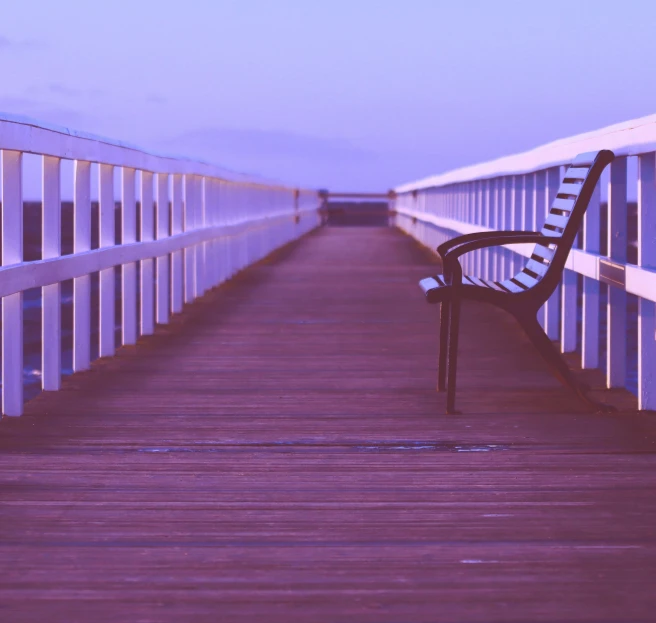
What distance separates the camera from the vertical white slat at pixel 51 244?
5.02 metres

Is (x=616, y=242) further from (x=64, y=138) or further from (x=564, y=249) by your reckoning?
(x=64, y=138)

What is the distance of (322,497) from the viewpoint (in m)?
3.28

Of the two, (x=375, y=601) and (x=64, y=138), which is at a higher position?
(x=64, y=138)

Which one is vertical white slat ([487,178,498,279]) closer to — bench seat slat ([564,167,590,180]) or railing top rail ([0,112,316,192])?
railing top rail ([0,112,316,192])

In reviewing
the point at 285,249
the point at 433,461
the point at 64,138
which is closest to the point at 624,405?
the point at 433,461

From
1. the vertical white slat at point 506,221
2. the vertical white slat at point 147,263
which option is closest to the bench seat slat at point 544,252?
the vertical white slat at point 147,263

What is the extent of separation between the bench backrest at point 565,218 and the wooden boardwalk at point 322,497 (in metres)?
0.50

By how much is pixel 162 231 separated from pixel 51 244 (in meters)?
3.00

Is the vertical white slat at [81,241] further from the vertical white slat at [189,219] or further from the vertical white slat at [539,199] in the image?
the vertical white slat at [189,219]

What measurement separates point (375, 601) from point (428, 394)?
2743mm

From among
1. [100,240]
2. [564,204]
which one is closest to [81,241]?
[100,240]

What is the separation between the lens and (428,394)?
514 centimetres

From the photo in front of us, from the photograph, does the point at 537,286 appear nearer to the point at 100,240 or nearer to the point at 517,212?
the point at 100,240

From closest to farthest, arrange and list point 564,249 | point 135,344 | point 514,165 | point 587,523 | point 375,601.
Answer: point 375,601
point 587,523
point 564,249
point 135,344
point 514,165
